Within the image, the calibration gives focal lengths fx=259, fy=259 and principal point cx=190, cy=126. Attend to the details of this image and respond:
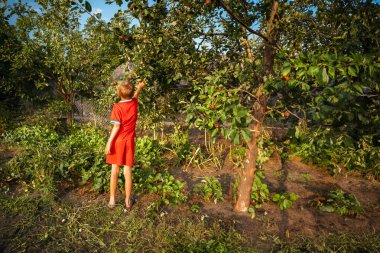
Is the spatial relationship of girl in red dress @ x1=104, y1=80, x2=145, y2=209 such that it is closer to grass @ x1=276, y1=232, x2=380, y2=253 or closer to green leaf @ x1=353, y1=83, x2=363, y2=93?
grass @ x1=276, y1=232, x2=380, y2=253

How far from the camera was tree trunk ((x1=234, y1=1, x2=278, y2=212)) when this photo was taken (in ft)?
9.04

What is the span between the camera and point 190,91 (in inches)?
120

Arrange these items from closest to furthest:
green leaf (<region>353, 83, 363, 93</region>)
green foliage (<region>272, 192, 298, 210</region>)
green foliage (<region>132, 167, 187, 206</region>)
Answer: green leaf (<region>353, 83, 363, 93</region>) → green foliage (<region>272, 192, 298, 210</region>) → green foliage (<region>132, 167, 187, 206</region>)

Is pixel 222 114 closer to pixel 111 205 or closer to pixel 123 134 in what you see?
pixel 123 134

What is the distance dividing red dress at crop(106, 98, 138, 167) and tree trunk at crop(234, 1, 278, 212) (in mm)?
1401

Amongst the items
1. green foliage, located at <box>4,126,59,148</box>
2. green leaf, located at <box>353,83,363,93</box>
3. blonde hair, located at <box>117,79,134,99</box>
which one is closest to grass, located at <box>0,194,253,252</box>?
blonde hair, located at <box>117,79,134,99</box>

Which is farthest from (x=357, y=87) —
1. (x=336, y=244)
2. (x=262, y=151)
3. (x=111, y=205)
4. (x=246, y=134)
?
(x=111, y=205)

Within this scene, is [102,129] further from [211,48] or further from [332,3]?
[332,3]

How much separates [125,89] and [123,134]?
1.84 feet

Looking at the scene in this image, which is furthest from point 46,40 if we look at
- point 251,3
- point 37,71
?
point 251,3

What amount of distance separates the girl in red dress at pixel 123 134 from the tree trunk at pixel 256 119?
4.46 ft

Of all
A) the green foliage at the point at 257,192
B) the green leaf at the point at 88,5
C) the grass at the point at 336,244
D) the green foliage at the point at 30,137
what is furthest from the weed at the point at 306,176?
the green foliage at the point at 30,137

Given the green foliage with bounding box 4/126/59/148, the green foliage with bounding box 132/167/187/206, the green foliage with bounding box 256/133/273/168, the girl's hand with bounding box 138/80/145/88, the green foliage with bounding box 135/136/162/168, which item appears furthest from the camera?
the green foliage with bounding box 4/126/59/148

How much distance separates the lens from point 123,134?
10.1 feet
